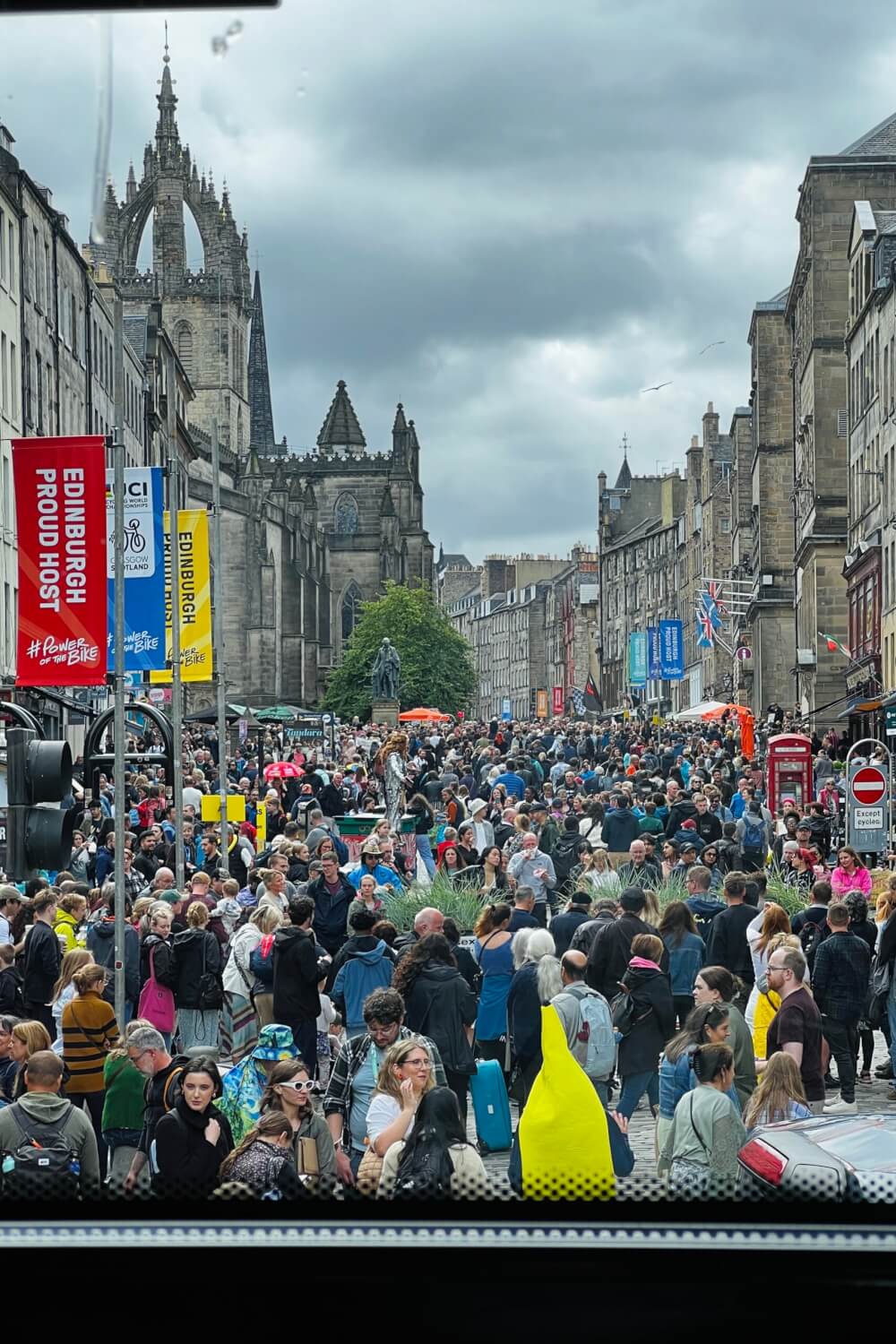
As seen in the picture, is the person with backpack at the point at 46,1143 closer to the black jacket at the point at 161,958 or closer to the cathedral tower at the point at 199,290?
the black jacket at the point at 161,958

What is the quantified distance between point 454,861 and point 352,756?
28.7 metres

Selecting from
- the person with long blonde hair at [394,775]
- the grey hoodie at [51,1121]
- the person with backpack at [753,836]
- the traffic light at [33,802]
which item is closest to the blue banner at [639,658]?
the person with long blonde hair at [394,775]

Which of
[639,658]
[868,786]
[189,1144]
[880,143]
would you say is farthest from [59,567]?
[639,658]

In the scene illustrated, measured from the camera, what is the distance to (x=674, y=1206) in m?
3.08

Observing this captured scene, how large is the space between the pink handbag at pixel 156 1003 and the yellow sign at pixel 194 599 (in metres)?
11.3

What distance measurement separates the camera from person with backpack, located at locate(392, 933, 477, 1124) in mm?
10508

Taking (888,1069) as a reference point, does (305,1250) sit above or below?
above

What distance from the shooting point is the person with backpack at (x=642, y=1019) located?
10.7 meters

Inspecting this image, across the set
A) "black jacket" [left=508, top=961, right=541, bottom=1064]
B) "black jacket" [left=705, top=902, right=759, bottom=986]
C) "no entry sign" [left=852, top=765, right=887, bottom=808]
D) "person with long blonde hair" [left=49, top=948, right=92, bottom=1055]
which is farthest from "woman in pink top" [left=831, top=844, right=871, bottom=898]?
"no entry sign" [left=852, top=765, right=887, bottom=808]

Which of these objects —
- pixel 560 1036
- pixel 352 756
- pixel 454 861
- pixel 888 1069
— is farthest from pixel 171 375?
pixel 560 1036

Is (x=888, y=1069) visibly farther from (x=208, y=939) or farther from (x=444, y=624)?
(x=444, y=624)

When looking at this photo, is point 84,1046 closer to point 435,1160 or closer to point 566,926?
point 566,926

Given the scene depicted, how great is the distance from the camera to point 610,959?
12.4m

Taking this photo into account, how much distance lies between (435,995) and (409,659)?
99.1 m
